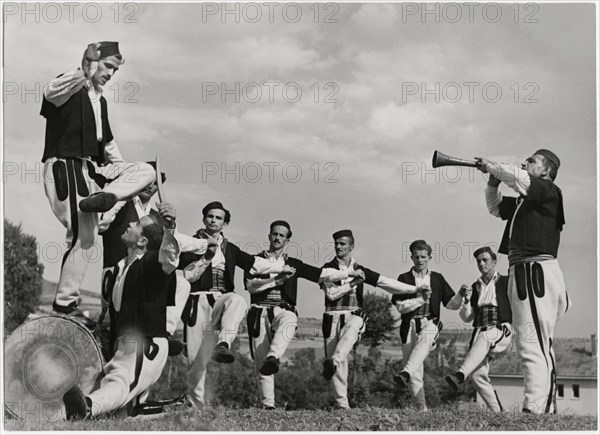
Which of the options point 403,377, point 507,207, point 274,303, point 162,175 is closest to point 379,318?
point 403,377

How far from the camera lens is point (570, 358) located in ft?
40.2

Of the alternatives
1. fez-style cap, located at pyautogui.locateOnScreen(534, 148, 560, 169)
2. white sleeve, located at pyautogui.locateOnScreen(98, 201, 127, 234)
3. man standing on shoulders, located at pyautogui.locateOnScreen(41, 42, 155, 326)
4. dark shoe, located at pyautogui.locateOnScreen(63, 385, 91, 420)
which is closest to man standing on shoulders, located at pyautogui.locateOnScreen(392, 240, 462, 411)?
fez-style cap, located at pyautogui.locateOnScreen(534, 148, 560, 169)

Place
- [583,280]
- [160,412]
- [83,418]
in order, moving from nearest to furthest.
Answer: [83,418] < [160,412] < [583,280]

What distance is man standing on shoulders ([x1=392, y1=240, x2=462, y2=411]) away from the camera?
12297 millimetres

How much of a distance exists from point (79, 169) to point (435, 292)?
4.33 m

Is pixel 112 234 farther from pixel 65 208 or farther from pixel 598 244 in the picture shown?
pixel 598 244

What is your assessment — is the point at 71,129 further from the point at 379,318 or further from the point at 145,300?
the point at 379,318

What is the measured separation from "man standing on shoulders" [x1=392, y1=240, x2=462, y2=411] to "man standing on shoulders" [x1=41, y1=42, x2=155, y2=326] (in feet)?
10.7

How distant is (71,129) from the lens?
11414 mm

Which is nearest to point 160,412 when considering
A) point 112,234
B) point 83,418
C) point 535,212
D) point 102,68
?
point 83,418

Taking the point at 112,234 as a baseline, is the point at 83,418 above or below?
below

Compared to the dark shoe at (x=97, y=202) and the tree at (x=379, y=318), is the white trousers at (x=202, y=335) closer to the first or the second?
the dark shoe at (x=97, y=202)

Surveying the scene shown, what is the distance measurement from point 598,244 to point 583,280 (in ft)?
1.53

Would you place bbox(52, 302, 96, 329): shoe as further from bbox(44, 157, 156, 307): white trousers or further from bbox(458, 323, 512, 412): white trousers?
bbox(458, 323, 512, 412): white trousers
